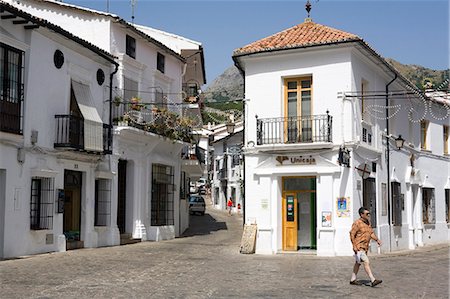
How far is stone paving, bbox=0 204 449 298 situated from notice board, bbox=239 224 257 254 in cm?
66

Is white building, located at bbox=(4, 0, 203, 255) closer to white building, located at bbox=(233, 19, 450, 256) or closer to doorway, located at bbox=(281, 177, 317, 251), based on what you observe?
white building, located at bbox=(233, 19, 450, 256)

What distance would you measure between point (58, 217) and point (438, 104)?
60.9 ft

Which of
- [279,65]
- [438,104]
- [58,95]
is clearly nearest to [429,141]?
[438,104]

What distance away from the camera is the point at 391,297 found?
35.3ft

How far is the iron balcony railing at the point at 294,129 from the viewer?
19.4 meters

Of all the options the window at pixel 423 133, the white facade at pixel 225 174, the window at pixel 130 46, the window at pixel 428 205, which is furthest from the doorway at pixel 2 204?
the white facade at pixel 225 174

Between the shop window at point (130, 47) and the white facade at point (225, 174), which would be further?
the white facade at point (225, 174)

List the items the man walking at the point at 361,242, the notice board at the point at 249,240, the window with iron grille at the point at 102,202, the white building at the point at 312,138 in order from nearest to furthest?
the man walking at the point at 361,242, the white building at the point at 312,138, the notice board at the point at 249,240, the window with iron grille at the point at 102,202

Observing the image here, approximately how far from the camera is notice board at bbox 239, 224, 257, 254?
19.5 meters

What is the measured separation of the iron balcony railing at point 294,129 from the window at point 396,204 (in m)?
5.62

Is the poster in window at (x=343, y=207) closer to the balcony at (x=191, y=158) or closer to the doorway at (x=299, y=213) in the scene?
the doorway at (x=299, y=213)

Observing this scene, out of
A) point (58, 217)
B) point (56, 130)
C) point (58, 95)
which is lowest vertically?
point (58, 217)

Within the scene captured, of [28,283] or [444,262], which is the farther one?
[444,262]

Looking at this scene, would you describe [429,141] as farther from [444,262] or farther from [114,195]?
[114,195]
